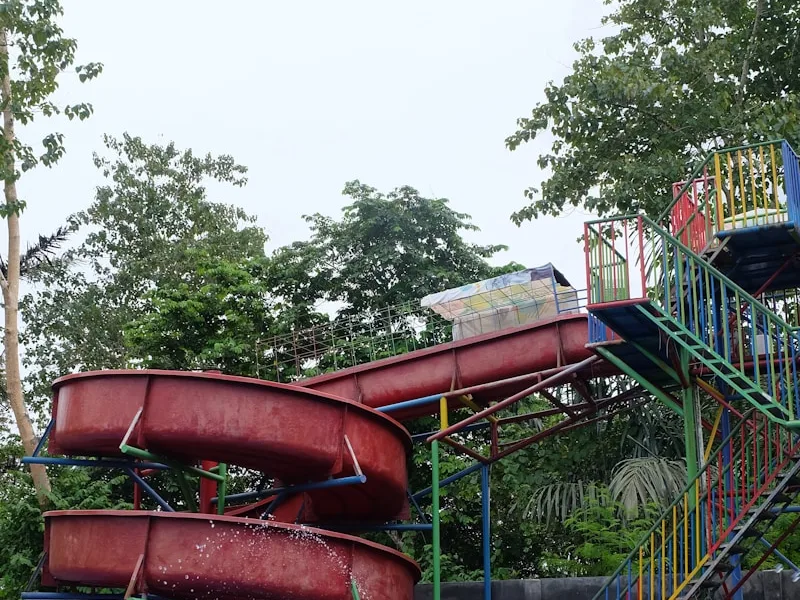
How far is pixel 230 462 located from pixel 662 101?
1359 cm

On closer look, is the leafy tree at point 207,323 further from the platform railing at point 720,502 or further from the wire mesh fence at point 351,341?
the platform railing at point 720,502

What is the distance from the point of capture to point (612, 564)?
65.5ft

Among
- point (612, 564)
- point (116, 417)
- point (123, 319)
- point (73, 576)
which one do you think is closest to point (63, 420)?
point (116, 417)

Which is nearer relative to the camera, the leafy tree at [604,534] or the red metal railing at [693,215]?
the red metal railing at [693,215]

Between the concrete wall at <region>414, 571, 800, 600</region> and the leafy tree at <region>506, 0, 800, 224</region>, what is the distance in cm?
999

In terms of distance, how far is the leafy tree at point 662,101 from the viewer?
2447 centimetres

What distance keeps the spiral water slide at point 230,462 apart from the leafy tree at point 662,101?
8.54 m

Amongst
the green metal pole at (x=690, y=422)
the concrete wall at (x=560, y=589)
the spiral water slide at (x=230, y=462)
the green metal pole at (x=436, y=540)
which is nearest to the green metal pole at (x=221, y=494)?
the spiral water slide at (x=230, y=462)

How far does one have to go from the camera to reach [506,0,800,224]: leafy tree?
80.3 ft

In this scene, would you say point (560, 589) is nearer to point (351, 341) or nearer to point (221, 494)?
point (221, 494)

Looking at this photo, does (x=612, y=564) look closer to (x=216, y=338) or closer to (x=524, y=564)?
(x=524, y=564)

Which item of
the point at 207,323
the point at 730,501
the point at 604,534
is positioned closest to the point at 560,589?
the point at 604,534

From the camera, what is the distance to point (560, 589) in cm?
1744

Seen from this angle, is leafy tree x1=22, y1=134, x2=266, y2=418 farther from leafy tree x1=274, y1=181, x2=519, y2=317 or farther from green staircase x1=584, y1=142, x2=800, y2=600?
green staircase x1=584, y1=142, x2=800, y2=600
